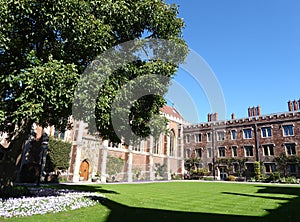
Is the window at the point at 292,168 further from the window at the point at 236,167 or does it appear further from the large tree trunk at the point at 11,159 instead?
the large tree trunk at the point at 11,159

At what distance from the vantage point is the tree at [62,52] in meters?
7.44

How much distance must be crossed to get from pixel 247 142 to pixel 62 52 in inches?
1372

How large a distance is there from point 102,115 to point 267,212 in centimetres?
717

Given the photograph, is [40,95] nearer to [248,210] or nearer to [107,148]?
[248,210]

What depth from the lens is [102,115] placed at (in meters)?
8.77

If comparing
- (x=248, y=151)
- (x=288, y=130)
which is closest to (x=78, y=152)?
(x=248, y=151)

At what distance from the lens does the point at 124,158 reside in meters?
32.2

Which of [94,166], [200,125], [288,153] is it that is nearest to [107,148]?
[94,166]

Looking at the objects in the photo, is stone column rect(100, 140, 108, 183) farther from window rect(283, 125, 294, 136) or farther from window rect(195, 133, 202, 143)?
→ window rect(283, 125, 294, 136)

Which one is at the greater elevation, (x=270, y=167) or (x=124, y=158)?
(x=124, y=158)

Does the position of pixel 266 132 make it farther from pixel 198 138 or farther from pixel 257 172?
pixel 198 138

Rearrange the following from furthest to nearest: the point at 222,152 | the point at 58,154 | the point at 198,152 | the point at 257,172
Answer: the point at 198,152 < the point at 222,152 < the point at 257,172 < the point at 58,154

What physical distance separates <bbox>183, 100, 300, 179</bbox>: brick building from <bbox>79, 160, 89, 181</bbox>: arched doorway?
2192 cm

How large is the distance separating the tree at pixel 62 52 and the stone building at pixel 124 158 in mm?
9429
